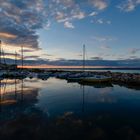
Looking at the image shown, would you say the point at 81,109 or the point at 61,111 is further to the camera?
the point at 81,109

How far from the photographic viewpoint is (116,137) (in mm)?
10172

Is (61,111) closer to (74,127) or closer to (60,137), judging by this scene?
(74,127)

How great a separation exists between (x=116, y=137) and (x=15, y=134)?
545 cm

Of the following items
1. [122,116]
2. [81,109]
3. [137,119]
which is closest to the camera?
[137,119]

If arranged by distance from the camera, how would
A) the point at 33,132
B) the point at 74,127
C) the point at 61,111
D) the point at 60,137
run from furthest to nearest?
the point at 61,111 < the point at 74,127 < the point at 33,132 < the point at 60,137

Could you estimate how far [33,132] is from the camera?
10.8 metres

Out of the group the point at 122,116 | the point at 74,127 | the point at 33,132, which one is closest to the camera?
the point at 33,132

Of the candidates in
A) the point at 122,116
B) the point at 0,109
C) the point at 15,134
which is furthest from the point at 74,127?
the point at 0,109

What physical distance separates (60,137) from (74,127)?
1.82 m

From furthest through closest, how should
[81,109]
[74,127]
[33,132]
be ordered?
1. [81,109]
2. [74,127]
3. [33,132]

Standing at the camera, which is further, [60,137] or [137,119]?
[137,119]

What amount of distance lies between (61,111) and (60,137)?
5732 millimetres

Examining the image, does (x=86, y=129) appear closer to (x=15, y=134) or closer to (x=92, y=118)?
(x=92, y=118)

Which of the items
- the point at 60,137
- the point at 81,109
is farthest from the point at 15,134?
the point at 81,109
